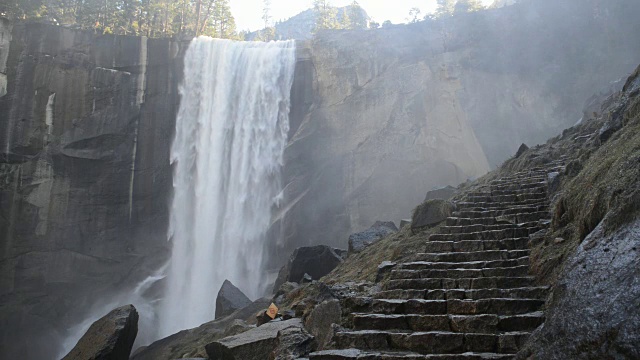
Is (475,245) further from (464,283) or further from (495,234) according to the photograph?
(464,283)

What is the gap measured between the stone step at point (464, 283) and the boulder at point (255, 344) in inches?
63.4

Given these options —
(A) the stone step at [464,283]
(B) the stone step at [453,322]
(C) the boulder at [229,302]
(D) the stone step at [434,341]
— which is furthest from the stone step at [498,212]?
(C) the boulder at [229,302]

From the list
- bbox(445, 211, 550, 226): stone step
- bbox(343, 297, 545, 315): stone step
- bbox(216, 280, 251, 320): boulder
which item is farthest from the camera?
bbox(216, 280, 251, 320): boulder

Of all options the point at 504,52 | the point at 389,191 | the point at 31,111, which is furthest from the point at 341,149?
the point at 31,111

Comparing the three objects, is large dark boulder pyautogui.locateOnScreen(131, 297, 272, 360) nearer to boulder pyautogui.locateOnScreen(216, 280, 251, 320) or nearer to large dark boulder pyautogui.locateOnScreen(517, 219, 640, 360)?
boulder pyautogui.locateOnScreen(216, 280, 251, 320)

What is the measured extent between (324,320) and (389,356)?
5.90ft

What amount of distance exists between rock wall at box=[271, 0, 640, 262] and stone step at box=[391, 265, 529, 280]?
19.4m

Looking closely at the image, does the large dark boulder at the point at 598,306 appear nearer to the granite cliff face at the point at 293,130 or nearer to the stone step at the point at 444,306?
the stone step at the point at 444,306

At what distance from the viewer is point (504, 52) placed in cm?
3031

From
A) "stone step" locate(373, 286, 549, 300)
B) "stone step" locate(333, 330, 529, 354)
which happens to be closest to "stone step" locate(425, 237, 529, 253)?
"stone step" locate(373, 286, 549, 300)

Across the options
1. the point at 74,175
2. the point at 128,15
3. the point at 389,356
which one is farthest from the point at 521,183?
the point at 128,15

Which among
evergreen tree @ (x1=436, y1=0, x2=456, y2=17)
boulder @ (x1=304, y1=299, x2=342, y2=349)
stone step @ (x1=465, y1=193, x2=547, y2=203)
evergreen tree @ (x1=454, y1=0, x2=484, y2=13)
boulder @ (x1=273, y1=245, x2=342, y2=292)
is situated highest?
evergreen tree @ (x1=436, y1=0, x2=456, y2=17)

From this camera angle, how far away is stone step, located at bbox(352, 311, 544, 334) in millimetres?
5477

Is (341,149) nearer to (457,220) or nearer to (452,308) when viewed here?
(457,220)
